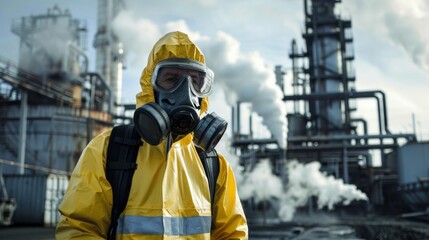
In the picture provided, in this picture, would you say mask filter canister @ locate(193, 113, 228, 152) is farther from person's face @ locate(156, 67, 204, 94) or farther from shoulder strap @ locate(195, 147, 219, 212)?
person's face @ locate(156, 67, 204, 94)

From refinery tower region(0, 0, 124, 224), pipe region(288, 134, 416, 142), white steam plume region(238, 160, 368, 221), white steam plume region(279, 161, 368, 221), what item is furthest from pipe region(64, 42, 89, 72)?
white steam plume region(279, 161, 368, 221)

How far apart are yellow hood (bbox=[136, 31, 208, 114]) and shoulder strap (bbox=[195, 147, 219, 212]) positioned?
0.42m

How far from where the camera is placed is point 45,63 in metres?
24.4

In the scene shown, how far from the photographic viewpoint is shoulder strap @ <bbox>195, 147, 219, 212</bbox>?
81.7 inches

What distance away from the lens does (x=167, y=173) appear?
1.93 meters

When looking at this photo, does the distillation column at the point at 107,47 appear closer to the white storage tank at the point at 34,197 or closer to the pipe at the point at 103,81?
the pipe at the point at 103,81

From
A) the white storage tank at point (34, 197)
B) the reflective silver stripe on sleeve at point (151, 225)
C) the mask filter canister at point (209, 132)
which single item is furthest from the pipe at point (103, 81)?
→ the reflective silver stripe on sleeve at point (151, 225)

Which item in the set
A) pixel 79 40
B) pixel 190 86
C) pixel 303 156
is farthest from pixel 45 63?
pixel 190 86

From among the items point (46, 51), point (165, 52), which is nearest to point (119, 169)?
point (165, 52)

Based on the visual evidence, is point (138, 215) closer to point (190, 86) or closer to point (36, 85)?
point (190, 86)

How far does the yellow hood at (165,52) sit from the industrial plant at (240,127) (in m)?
14.4

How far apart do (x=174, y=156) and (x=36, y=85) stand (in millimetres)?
21529

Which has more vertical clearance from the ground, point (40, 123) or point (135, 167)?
point (40, 123)

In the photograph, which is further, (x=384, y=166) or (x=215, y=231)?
(x=384, y=166)
